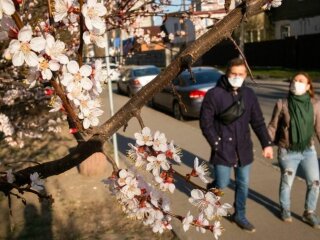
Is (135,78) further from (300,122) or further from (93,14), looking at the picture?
(93,14)

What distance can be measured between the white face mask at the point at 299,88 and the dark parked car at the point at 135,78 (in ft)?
51.2

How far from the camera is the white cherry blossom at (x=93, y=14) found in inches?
52.0

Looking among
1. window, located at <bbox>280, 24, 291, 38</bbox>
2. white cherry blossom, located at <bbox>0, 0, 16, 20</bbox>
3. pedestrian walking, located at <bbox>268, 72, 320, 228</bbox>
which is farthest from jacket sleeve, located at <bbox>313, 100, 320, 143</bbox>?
window, located at <bbox>280, 24, 291, 38</bbox>

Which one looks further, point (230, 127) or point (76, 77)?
point (230, 127)

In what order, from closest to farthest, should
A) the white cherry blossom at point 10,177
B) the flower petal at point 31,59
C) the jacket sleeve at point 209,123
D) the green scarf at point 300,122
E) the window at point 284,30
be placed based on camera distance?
the flower petal at point 31,59
the white cherry blossom at point 10,177
the jacket sleeve at point 209,123
the green scarf at point 300,122
the window at point 284,30

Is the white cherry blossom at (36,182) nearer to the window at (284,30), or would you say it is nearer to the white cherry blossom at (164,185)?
the white cherry blossom at (164,185)

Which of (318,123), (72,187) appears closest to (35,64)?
(318,123)

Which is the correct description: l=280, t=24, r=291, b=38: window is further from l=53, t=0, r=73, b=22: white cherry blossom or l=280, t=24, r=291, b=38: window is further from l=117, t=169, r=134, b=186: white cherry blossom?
l=53, t=0, r=73, b=22: white cherry blossom

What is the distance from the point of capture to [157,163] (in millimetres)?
1629

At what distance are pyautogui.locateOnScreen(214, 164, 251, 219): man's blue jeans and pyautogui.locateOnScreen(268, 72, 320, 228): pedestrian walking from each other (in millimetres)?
482

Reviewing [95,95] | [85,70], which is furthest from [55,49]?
[95,95]

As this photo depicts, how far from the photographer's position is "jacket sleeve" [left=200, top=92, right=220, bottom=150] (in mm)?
4801

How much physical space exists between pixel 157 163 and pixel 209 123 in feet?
10.6

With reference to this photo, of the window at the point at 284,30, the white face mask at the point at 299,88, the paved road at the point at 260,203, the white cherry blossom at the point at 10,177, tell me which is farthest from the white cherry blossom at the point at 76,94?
the window at the point at 284,30
